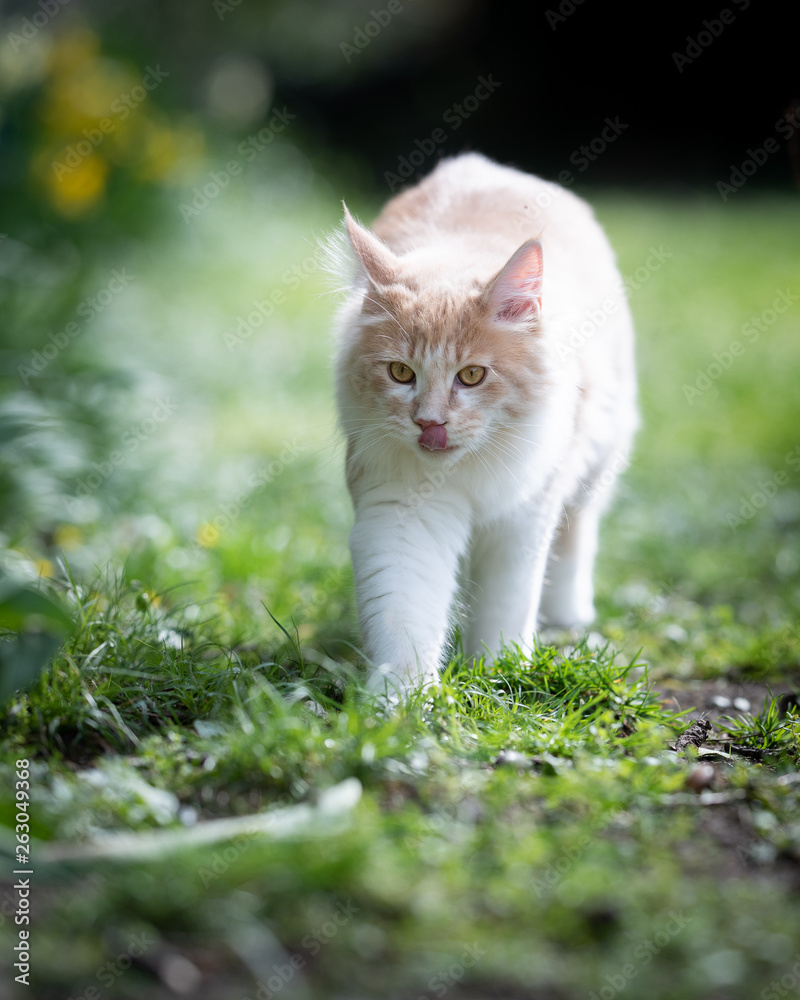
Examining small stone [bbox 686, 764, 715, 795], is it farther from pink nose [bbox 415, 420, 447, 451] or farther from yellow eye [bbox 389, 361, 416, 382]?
yellow eye [bbox 389, 361, 416, 382]

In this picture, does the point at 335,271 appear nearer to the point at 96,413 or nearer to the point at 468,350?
the point at 468,350

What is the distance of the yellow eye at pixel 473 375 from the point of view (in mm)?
2881

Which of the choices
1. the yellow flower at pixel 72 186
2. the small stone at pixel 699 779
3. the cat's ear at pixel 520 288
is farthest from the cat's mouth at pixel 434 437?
A: the yellow flower at pixel 72 186

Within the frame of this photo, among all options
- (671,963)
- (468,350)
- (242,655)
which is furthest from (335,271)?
(671,963)

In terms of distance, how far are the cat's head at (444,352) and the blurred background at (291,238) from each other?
0.48m

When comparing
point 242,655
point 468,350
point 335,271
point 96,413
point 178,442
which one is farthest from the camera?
point 178,442

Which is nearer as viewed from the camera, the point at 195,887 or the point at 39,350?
the point at 195,887

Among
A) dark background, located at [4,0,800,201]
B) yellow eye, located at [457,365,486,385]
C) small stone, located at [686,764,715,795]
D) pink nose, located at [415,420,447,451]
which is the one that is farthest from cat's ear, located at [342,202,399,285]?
dark background, located at [4,0,800,201]

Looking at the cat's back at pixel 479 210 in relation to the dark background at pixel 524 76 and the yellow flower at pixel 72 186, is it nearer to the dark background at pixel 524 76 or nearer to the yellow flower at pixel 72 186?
the yellow flower at pixel 72 186

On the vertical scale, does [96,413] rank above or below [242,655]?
above

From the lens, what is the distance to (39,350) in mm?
5156

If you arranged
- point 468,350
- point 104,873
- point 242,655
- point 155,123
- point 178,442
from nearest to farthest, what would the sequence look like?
point 104,873, point 468,350, point 242,655, point 178,442, point 155,123

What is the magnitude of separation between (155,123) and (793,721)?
6.63 m

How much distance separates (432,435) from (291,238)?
7255 mm
